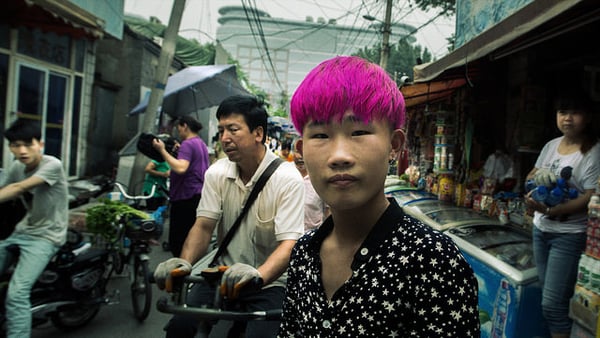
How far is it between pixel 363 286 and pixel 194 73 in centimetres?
808

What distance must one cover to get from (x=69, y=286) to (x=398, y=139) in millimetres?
3600

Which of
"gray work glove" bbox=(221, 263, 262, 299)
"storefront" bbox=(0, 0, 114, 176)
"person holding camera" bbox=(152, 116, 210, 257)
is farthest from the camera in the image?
"storefront" bbox=(0, 0, 114, 176)

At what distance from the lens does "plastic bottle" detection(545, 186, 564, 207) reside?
2838mm

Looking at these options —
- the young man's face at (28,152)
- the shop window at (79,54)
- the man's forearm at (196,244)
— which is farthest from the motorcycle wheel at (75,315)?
the shop window at (79,54)

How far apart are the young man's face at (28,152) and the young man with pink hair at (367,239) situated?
2955 millimetres

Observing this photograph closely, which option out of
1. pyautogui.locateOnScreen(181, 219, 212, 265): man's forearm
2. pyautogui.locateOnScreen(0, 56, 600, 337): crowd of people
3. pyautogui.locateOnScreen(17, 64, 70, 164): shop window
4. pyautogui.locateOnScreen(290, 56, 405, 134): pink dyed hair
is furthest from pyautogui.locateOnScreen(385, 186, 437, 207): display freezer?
pyautogui.locateOnScreen(17, 64, 70, 164): shop window

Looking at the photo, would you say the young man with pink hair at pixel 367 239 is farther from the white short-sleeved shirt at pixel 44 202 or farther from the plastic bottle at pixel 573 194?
the white short-sleeved shirt at pixel 44 202

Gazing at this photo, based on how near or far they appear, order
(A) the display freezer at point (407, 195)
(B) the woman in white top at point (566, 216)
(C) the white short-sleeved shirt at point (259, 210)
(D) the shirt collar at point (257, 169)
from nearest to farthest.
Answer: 1. (C) the white short-sleeved shirt at point (259, 210)
2. (D) the shirt collar at point (257, 169)
3. (B) the woman in white top at point (566, 216)
4. (A) the display freezer at point (407, 195)

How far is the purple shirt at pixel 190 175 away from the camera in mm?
5000

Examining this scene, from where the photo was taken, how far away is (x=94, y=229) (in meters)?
4.36

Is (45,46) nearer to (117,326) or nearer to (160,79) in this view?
(160,79)

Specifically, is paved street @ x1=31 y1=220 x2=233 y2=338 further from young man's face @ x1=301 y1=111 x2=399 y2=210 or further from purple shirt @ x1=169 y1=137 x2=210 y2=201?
young man's face @ x1=301 y1=111 x2=399 y2=210

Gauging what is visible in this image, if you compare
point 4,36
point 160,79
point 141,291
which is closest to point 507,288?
point 141,291

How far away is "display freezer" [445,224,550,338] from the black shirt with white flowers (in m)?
2.25
